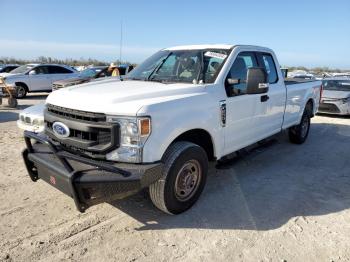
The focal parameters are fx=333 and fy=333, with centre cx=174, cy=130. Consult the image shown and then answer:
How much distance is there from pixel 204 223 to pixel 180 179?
57cm

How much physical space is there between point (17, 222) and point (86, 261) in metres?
1.14

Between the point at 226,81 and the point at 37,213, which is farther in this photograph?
the point at 226,81

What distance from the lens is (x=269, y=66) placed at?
5.82 meters

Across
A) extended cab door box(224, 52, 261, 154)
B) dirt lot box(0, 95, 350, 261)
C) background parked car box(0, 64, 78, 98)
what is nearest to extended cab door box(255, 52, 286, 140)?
extended cab door box(224, 52, 261, 154)

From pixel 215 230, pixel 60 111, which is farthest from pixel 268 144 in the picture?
pixel 60 111

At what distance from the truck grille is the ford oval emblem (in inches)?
1.3

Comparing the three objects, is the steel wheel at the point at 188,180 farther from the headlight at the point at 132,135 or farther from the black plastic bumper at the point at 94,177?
the headlight at the point at 132,135

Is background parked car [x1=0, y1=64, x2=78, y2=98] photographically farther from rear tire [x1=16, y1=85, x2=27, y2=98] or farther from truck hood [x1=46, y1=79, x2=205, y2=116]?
truck hood [x1=46, y1=79, x2=205, y2=116]

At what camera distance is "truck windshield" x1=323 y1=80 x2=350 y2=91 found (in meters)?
12.6

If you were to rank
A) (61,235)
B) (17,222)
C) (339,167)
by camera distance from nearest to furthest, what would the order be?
(61,235) → (17,222) → (339,167)

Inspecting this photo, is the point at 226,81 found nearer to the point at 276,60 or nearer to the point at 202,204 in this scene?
the point at 202,204

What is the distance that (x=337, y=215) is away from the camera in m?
4.11

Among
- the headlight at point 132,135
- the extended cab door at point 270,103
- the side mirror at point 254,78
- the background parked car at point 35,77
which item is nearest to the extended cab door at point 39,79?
the background parked car at point 35,77

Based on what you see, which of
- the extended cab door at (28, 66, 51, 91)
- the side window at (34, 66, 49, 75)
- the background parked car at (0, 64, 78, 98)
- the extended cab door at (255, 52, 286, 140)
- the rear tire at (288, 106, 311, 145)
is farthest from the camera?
the side window at (34, 66, 49, 75)
